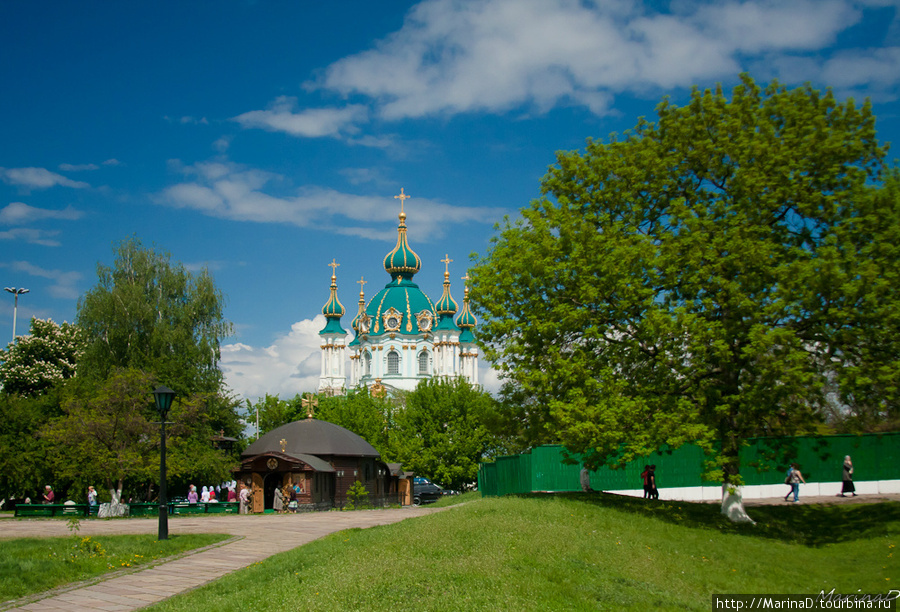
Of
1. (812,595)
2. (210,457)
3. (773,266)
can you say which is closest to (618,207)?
(773,266)

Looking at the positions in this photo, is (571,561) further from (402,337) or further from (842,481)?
(402,337)

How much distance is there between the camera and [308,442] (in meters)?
35.9

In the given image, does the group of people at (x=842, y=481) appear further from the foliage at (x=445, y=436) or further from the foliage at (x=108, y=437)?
the foliage at (x=445, y=436)

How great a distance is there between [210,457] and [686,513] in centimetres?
2119

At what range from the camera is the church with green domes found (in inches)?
3720

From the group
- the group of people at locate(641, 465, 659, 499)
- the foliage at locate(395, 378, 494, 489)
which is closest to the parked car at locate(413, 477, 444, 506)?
the foliage at locate(395, 378, 494, 489)

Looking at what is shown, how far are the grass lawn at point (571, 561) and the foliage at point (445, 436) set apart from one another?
109 ft

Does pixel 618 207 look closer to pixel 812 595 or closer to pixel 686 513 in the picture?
pixel 686 513

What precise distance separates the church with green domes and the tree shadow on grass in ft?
231

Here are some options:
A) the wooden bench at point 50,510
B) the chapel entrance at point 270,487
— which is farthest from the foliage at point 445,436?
the wooden bench at point 50,510

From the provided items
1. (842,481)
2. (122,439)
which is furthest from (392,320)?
(842,481)

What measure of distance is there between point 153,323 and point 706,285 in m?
30.7

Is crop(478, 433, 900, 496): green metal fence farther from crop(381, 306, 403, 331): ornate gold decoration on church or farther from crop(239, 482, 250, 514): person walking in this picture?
crop(381, 306, 403, 331): ornate gold decoration on church

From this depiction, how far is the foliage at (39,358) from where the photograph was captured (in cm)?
5091
